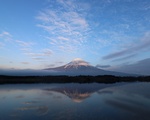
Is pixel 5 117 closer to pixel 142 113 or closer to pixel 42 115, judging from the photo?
pixel 42 115

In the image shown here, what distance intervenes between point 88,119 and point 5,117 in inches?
228

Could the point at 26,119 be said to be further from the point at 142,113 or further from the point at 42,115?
the point at 142,113

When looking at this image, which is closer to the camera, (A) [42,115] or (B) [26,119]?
(B) [26,119]

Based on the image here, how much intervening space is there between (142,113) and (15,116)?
9.83m

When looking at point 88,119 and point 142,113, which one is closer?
point 88,119

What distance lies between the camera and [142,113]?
15.4 meters

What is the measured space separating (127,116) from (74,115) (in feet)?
13.0

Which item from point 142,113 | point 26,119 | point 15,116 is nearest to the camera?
point 26,119

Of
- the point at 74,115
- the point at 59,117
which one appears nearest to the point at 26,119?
the point at 59,117

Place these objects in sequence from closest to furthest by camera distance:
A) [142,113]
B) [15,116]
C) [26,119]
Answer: [26,119], [15,116], [142,113]

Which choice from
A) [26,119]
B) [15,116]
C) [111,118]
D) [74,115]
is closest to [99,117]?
[111,118]

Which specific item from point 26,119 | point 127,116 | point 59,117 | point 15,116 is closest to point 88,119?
point 59,117

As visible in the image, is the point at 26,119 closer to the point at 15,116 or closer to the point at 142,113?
the point at 15,116

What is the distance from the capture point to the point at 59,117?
44.5ft
